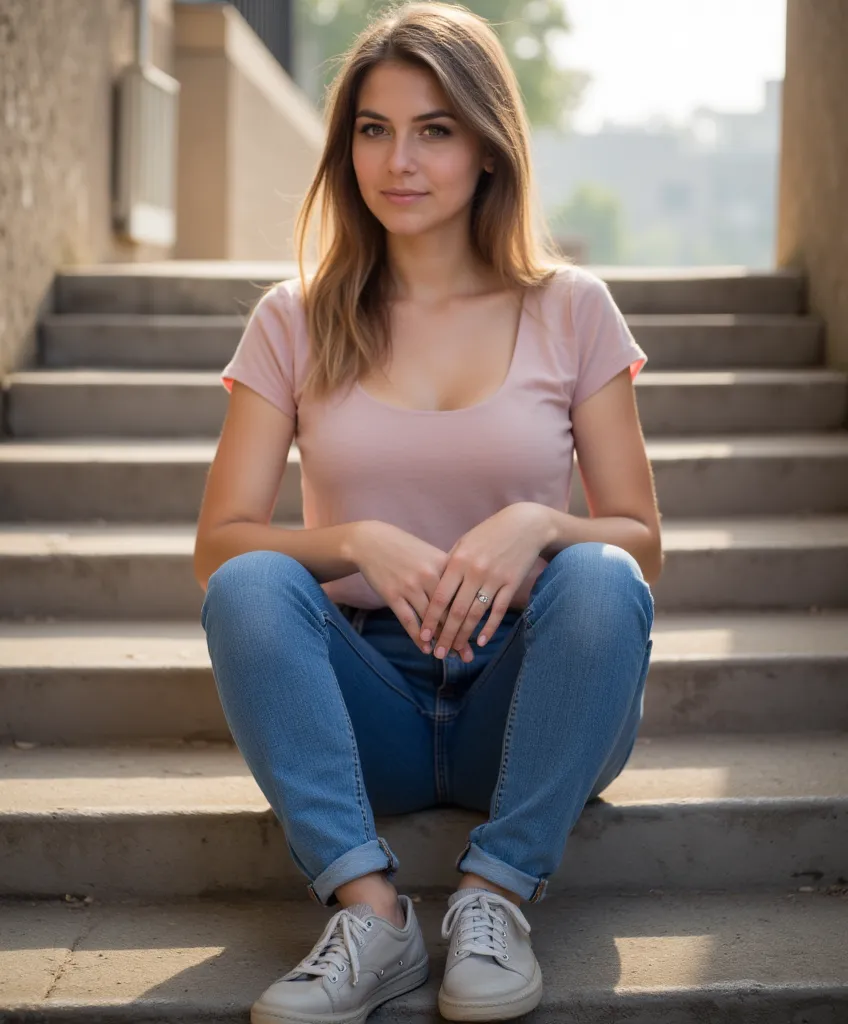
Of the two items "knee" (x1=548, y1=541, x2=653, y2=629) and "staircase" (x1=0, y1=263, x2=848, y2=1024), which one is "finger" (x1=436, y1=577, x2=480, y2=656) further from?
"staircase" (x1=0, y1=263, x2=848, y2=1024)

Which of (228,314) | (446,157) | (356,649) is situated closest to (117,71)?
(228,314)

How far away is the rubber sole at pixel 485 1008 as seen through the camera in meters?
1.61

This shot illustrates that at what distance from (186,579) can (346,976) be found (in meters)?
1.37

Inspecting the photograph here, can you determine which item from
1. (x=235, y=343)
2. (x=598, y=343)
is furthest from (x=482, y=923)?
(x=235, y=343)

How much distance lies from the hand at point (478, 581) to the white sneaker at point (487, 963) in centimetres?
33

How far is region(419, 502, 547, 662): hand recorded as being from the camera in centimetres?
177

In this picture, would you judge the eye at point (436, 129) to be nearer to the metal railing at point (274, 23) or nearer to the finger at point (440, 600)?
the finger at point (440, 600)

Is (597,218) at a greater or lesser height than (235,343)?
greater

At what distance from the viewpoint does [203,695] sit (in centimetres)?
246

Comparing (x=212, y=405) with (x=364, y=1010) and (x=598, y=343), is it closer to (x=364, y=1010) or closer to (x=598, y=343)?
(x=598, y=343)

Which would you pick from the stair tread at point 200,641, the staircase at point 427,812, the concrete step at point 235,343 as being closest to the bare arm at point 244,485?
the staircase at point 427,812

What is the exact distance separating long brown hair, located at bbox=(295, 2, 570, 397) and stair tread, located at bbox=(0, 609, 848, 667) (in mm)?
756

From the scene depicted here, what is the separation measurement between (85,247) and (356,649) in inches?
128

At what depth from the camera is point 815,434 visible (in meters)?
3.60
